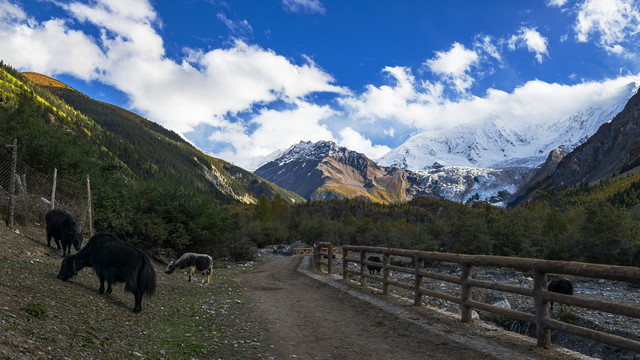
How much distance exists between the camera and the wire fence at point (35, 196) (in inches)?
599

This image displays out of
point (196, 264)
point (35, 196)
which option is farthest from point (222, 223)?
point (35, 196)

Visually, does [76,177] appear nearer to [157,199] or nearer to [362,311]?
[157,199]

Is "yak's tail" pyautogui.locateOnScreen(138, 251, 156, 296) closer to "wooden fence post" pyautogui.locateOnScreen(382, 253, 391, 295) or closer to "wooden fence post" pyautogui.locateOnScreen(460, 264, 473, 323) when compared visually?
"wooden fence post" pyautogui.locateOnScreen(460, 264, 473, 323)

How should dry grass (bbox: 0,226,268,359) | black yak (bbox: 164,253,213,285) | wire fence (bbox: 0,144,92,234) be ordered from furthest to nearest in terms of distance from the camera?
black yak (bbox: 164,253,213,285) < wire fence (bbox: 0,144,92,234) < dry grass (bbox: 0,226,268,359)

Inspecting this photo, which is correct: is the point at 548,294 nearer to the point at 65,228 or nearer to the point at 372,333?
the point at 372,333

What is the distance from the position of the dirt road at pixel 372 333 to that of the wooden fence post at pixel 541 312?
231mm

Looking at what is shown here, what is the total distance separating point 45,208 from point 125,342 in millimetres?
14208

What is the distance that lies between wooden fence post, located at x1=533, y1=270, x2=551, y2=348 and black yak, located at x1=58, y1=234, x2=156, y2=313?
7.96 meters

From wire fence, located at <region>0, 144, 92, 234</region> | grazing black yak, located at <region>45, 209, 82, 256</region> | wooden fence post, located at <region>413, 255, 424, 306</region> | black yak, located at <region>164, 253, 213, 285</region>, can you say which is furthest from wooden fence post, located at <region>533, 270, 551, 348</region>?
wire fence, located at <region>0, 144, 92, 234</region>

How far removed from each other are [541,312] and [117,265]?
880cm

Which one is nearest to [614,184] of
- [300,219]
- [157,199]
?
[300,219]

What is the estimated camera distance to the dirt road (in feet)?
22.4

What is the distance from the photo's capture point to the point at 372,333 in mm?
8500

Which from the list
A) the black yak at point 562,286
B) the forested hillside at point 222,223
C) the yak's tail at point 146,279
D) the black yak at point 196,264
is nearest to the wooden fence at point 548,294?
the yak's tail at point 146,279
